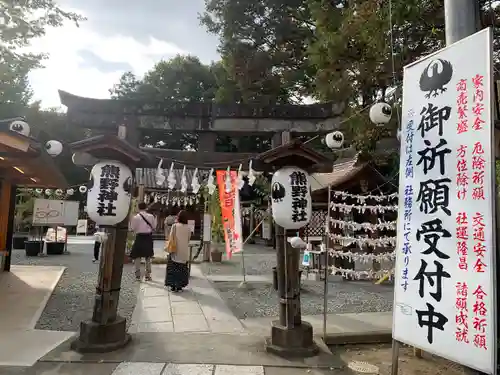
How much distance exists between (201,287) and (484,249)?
701 cm

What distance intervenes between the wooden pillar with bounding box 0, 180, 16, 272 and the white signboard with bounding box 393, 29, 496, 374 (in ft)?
33.7

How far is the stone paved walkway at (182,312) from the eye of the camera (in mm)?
5832

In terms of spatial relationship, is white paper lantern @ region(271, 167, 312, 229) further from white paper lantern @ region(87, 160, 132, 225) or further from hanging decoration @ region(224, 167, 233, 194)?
hanging decoration @ region(224, 167, 233, 194)

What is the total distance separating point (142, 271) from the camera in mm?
10164

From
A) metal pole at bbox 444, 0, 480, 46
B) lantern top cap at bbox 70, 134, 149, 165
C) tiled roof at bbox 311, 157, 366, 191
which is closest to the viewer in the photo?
metal pole at bbox 444, 0, 480, 46

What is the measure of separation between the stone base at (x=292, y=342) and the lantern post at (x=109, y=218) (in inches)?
79.3

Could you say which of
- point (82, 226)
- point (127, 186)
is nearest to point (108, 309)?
point (127, 186)

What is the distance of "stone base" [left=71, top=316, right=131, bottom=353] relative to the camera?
4727 millimetres

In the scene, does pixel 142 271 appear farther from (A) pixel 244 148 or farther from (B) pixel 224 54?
(A) pixel 244 148

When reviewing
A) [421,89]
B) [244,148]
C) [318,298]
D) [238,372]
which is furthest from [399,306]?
[244,148]

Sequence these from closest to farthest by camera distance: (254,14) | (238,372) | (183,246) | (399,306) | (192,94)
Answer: (399,306) < (238,372) < (183,246) < (254,14) < (192,94)

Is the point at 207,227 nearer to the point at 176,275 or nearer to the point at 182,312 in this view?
the point at 176,275

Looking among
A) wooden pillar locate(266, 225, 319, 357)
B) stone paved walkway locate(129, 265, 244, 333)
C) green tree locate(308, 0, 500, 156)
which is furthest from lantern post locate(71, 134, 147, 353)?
green tree locate(308, 0, 500, 156)

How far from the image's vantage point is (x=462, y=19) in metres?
3.87
